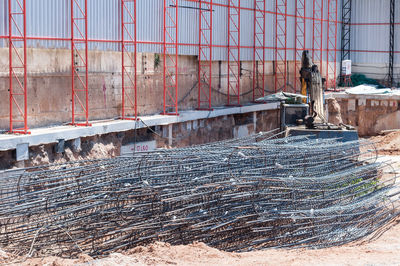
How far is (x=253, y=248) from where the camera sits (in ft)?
37.0

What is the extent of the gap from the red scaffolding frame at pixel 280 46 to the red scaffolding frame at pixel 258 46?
3.99ft

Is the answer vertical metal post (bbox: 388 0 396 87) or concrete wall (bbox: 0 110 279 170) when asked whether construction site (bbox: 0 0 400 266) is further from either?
vertical metal post (bbox: 388 0 396 87)

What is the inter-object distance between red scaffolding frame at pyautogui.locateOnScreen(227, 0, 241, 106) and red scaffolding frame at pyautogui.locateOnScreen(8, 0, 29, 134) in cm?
1216

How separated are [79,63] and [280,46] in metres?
15.9

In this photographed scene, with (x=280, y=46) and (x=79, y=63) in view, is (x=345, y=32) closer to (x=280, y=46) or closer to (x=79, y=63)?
(x=280, y=46)

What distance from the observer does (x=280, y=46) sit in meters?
32.8

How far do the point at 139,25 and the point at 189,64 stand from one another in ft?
13.3

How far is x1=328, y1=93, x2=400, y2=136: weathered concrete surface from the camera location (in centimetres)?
3359

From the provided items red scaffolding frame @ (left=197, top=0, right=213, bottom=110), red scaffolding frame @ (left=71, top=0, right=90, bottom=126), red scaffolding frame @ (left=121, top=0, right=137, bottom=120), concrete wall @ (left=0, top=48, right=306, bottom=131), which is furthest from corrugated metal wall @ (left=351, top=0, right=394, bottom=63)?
red scaffolding frame @ (left=71, top=0, right=90, bottom=126)

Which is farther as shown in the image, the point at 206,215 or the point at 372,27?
the point at 372,27

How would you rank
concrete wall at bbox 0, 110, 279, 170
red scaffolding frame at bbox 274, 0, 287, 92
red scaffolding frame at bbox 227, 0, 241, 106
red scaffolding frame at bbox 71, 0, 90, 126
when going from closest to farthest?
concrete wall at bbox 0, 110, 279, 170, red scaffolding frame at bbox 71, 0, 90, 126, red scaffolding frame at bbox 227, 0, 241, 106, red scaffolding frame at bbox 274, 0, 287, 92

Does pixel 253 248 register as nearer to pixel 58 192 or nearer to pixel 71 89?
pixel 58 192

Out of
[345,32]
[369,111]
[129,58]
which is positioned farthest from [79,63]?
[345,32]

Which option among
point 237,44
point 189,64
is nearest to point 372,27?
point 237,44
